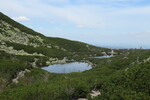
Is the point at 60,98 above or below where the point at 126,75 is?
below

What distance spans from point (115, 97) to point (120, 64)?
179ft

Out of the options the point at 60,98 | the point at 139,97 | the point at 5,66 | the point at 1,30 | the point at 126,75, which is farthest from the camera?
the point at 1,30

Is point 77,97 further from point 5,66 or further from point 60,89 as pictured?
point 5,66

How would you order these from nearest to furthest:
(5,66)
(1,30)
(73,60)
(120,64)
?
(5,66)
(120,64)
(73,60)
(1,30)

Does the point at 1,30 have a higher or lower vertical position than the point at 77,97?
higher

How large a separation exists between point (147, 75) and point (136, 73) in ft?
3.60

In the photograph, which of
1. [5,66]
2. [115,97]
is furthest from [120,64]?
[115,97]

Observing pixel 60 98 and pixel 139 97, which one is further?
pixel 60 98

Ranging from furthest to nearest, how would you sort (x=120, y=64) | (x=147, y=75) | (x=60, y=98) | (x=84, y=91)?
1. (x=120, y=64)
2. (x=84, y=91)
3. (x=60, y=98)
4. (x=147, y=75)

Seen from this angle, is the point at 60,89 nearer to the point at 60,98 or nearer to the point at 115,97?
the point at 60,98

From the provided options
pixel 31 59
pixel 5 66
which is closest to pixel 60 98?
pixel 5 66

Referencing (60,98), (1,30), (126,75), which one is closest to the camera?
(126,75)

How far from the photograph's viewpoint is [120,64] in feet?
219

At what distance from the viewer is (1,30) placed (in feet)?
411
